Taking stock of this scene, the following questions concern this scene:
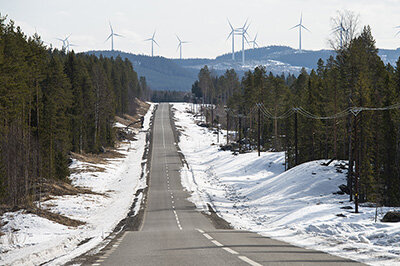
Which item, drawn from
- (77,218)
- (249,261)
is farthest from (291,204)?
(249,261)

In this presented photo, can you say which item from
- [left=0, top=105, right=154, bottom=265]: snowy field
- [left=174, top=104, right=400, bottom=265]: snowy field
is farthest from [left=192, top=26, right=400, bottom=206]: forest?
[left=0, top=105, right=154, bottom=265]: snowy field

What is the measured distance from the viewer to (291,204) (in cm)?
3512

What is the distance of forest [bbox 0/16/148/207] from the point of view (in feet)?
109

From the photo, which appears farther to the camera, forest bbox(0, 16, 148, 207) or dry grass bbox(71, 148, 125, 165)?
dry grass bbox(71, 148, 125, 165)

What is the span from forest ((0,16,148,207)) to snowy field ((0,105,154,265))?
138 inches

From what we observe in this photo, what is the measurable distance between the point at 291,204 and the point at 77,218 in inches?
671

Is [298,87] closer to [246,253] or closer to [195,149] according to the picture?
[195,149]

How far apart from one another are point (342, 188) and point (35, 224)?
26.4 metres

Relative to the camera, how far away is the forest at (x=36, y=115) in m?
33.1

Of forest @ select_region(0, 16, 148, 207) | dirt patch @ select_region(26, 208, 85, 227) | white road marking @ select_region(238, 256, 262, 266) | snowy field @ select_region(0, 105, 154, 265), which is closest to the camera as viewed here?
white road marking @ select_region(238, 256, 262, 266)

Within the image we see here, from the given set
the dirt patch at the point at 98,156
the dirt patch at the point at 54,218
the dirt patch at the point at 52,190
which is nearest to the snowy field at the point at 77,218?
the dirt patch at the point at 54,218

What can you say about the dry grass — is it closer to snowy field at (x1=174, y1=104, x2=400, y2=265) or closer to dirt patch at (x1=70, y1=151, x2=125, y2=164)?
dirt patch at (x1=70, y1=151, x2=125, y2=164)

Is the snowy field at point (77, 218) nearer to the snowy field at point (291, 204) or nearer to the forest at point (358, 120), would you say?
the snowy field at point (291, 204)

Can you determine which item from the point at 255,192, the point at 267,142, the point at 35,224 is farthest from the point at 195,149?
the point at 35,224
